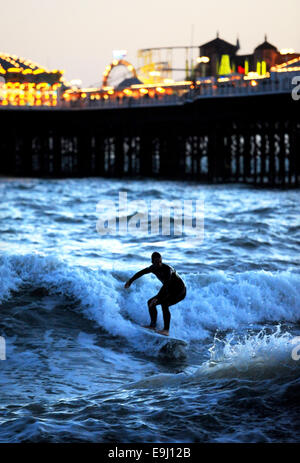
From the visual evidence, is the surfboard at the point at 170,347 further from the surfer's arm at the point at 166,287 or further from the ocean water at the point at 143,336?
the surfer's arm at the point at 166,287

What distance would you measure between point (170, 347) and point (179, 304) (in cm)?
334

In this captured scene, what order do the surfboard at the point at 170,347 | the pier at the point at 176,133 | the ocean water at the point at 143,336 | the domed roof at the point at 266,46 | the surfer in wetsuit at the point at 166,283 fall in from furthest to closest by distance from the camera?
the domed roof at the point at 266,46, the pier at the point at 176,133, the surfer in wetsuit at the point at 166,283, the surfboard at the point at 170,347, the ocean water at the point at 143,336

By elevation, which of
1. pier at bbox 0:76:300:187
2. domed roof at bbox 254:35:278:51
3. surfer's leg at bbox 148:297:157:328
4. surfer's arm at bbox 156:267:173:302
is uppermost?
domed roof at bbox 254:35:278:51

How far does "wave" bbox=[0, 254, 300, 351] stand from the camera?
570 inches

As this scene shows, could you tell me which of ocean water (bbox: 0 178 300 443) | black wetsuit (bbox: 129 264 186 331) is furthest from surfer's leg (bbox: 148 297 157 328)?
A: ocean water (bbox: 0 178 300 443)

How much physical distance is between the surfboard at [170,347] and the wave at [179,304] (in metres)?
0.81

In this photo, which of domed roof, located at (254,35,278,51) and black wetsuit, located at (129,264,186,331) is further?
domed roof, located at (254,35,278,51)

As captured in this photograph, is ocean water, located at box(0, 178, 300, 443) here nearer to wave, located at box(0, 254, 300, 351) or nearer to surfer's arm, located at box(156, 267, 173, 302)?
wave, located at box(0, 254, 300, 351)

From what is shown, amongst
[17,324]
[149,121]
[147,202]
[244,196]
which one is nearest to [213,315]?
[17,324]

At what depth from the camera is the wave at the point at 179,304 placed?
14.5 m

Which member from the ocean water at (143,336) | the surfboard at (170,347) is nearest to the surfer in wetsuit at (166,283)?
the surfboard at (170,347)

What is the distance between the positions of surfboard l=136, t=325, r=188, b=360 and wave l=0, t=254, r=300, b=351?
0.81m

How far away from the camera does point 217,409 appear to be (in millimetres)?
8117

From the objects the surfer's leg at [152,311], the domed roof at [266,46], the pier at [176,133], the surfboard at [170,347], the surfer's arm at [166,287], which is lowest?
the surfboard at [170,347]
